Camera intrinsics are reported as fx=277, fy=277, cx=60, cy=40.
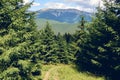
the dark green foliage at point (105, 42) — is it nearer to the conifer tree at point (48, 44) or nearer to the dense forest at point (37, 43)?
the dense forest at point (37, 43)

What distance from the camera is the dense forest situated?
24.3 metres

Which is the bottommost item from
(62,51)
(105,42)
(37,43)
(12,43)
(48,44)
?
(62,51)

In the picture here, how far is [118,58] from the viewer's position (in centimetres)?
3681

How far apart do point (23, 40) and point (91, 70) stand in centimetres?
1947

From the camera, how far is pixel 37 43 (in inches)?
1414

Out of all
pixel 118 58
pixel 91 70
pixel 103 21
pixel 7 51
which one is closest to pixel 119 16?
pixel 103 21

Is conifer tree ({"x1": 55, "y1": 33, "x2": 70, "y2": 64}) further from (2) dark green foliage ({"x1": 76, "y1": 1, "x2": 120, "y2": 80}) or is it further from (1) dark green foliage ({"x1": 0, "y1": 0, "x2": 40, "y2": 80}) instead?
(1) dark green foliage ({"x1": 0, "y1": 0, "x2": 40, "y2": 80})

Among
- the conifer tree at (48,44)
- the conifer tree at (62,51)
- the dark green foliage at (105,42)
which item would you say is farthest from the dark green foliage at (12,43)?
the conifer tree at (62,51)

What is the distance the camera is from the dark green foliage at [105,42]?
36656 mm

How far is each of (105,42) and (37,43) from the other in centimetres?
1016

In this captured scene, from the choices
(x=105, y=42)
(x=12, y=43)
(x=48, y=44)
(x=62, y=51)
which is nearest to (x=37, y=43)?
(x=105, y=42)

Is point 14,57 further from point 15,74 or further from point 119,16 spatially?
point 119,16

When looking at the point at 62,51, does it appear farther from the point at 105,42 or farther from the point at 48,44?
the point at 105,42

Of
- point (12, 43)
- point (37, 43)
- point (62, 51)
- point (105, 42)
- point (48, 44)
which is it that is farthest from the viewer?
point (62, 51)
